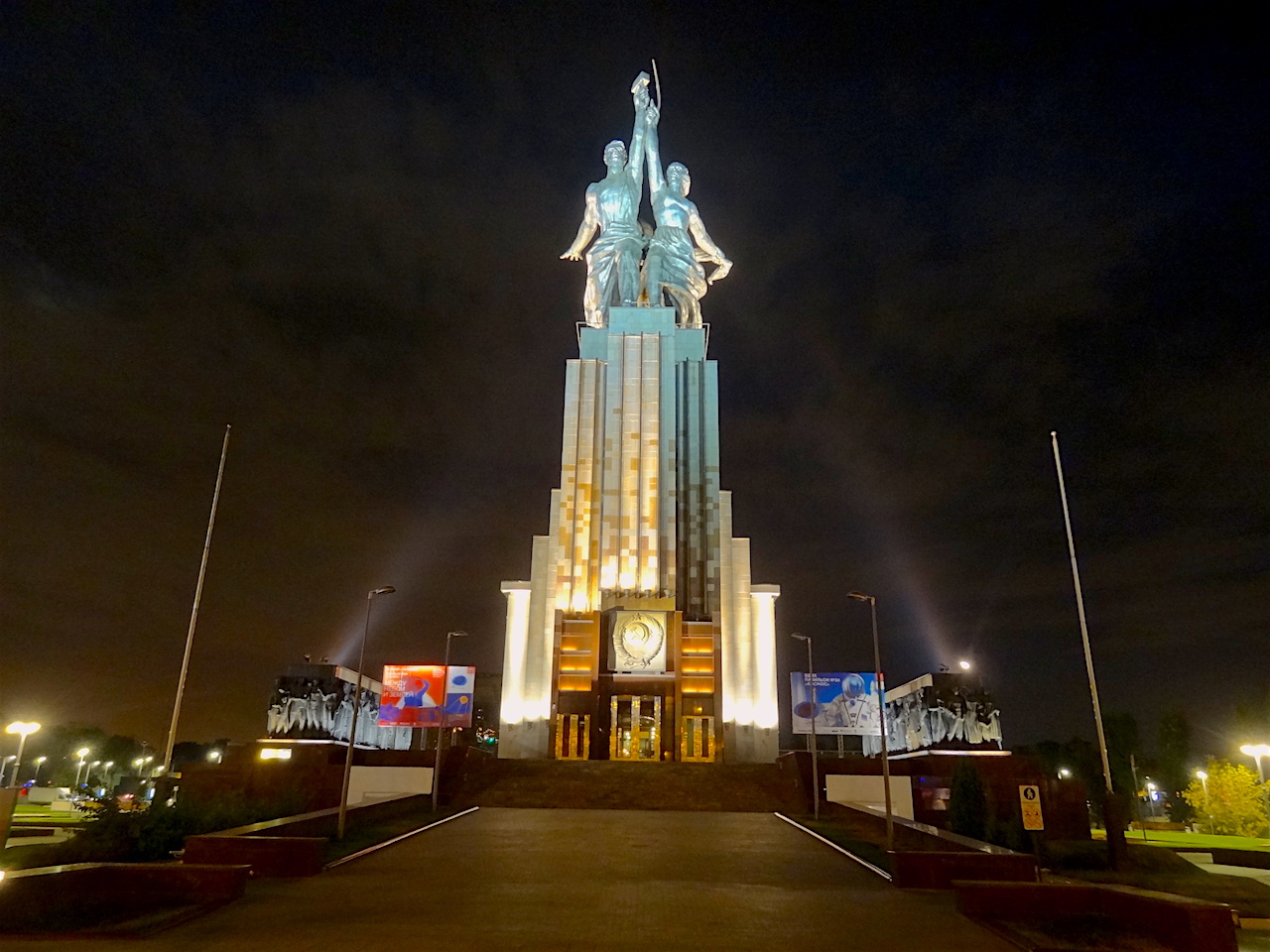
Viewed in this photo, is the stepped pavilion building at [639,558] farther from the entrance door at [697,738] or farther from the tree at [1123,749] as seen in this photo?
the tree at [1123,749]

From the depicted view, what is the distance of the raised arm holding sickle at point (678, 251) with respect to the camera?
48.0m

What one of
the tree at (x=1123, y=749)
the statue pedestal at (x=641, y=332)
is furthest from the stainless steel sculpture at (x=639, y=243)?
the tree at (x=1123, y=749)

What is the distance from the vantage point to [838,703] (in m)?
40.9

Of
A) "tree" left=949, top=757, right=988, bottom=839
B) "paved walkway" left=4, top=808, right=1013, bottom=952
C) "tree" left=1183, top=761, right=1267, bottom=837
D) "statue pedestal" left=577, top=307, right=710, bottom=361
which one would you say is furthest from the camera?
"tree" left=1183, top=761, right=1267, bottom=837

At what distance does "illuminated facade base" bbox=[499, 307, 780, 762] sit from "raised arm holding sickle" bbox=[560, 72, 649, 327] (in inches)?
99.2

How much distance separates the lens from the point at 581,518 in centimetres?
4175

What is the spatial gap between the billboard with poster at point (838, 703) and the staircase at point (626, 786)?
10348 mm

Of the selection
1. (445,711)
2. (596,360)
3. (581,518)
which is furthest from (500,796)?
(596,360)

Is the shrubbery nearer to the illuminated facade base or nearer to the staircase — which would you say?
the staircase

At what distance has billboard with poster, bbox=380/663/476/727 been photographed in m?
41.3

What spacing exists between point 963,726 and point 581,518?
21.0 m

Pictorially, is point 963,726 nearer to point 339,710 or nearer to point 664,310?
point 664,310

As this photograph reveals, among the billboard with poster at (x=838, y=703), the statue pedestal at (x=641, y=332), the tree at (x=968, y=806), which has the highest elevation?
the statue pedestal at (x=641, y=332)

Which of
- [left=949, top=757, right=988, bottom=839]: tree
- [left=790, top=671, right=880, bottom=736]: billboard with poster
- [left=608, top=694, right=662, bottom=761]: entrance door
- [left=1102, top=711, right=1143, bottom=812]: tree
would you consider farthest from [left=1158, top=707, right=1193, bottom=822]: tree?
[left=949, top=757, right=988, bottom=839]: tree
